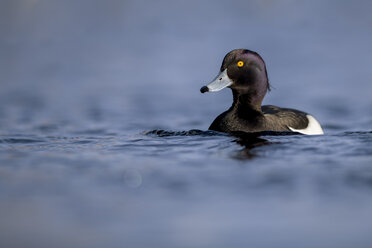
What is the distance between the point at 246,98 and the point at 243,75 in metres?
0.29

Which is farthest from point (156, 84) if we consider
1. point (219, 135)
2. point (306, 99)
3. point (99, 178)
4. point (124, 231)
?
point (124, 231)

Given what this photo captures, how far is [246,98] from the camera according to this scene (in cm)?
801

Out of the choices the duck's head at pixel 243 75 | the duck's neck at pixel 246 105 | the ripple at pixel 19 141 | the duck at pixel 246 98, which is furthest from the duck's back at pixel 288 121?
the ripple at pixel 19 141

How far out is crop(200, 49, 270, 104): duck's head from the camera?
7879mm

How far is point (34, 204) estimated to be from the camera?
4961 mm

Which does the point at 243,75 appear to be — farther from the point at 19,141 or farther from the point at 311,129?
the point at 19,141

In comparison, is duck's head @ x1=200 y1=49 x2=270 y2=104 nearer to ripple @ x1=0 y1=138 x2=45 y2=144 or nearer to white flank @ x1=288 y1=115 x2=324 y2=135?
white flank @ x1=288 y1=115 x2=324 y2=135

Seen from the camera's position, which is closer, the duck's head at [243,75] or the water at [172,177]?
the water at [172,177]

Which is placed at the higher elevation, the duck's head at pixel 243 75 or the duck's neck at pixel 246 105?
the duck's head at pixel 243 75

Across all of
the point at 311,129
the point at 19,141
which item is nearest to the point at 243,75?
the point at 311,129

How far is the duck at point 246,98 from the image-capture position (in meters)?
7.70

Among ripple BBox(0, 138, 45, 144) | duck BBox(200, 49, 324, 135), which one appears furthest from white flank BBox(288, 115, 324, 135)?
ripple BBox(0, 138, 45, 144)

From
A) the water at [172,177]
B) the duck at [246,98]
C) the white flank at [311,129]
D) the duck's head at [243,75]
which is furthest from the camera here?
the white flank at [311,129]

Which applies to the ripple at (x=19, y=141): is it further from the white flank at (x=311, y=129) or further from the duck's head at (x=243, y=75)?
the white flank at (x=311, y=129)
